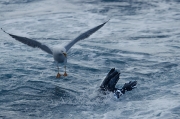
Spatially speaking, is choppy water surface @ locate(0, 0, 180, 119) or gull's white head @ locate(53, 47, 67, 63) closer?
choppy water surface @ locate(0, 0, 180, 119)

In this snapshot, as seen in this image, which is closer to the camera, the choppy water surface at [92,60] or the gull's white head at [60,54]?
the choppy water surface at [92,60]

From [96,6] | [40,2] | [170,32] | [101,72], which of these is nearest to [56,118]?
[101,72]

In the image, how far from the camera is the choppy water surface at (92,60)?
13125 millimetres

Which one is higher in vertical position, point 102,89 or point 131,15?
point 131,15

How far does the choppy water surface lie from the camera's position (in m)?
13.1

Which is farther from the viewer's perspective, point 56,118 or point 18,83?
point 18,83

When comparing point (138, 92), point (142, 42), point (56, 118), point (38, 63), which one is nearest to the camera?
point (56, 118)

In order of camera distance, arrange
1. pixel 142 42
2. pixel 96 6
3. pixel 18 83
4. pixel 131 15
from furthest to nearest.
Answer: pixel 96 6, pixel 131 15, pixel 142 42, pixel 18 83

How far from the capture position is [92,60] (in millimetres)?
18125

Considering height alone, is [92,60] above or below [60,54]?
below

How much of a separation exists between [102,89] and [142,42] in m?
6.79

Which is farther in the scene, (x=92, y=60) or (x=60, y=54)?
(x=92, y=60)

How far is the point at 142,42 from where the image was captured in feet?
67.3

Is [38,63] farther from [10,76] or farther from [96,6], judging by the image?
[96,6]
